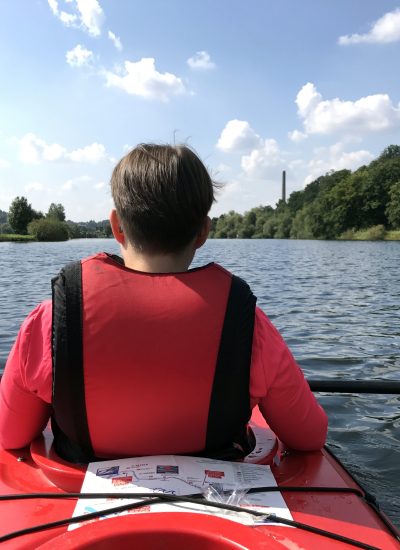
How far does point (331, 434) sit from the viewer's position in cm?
462

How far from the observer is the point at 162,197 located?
5.55 feet

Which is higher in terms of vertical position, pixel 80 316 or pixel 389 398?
pixel 80 316

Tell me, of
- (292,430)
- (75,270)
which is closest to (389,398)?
(292,430)

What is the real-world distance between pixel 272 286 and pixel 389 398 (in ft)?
33.0

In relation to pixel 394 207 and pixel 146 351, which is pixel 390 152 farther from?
pixel 146 351

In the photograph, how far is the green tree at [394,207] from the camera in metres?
63.3

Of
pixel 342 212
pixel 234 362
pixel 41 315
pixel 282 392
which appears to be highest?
pixel 342 212

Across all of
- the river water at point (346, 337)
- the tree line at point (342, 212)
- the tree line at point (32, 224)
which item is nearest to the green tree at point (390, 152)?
the tree line at point (342, 212)

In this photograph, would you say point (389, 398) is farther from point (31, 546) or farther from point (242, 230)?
point (242, 230)

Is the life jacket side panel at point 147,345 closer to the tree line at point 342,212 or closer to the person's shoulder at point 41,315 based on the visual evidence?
the person's shoulder at point 41,315

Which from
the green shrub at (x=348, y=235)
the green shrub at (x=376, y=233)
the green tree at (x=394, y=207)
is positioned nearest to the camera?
the green shrub at (x=376, y=233)

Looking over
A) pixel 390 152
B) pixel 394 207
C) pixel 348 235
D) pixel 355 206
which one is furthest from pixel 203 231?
pixel 390 152

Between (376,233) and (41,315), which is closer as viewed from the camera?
(41,315)

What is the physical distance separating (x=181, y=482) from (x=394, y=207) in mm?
67320
